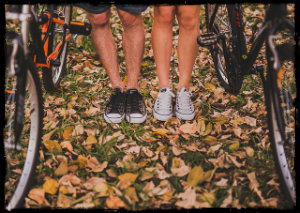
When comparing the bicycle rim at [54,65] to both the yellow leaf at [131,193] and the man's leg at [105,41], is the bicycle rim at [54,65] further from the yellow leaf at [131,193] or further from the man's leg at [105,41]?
the yellow leaf at [131,193]

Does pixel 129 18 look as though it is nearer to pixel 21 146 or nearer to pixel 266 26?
pixel 266 26

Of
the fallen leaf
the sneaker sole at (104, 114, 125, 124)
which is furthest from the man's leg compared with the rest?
the fallen leaf

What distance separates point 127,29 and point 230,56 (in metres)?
0.97

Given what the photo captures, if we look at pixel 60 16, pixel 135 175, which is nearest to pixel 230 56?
pixel 135 175

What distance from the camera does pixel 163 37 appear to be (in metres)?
2.38

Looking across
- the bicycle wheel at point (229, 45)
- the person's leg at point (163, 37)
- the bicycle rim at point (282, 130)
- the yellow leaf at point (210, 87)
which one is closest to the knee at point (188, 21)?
the person's leg at point (163, 37)

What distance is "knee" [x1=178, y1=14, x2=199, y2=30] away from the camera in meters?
2.14

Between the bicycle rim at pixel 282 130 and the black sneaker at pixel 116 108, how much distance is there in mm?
1321

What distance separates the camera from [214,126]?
8.24 ft

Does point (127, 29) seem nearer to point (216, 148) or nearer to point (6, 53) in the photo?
point (6, 53)

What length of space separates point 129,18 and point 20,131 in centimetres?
120

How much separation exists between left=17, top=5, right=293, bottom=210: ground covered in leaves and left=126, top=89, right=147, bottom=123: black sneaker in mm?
73

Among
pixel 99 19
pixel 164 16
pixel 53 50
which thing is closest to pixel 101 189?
pixel 99 19

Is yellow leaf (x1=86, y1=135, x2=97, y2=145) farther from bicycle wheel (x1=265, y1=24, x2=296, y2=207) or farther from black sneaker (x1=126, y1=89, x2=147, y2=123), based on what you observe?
bicycle wheel (x1=265, y1=24, x2=296, y2=207)
